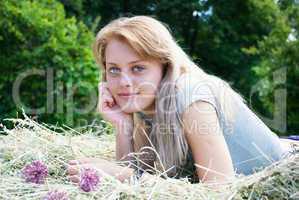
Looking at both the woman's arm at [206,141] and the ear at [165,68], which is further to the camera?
the ear at [165,68]

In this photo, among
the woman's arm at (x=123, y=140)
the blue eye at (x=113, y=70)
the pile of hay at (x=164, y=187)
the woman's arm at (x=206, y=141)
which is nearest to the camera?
the pile of hay at (x=164, y=187)

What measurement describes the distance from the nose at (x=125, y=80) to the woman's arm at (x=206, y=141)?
0.70 ft

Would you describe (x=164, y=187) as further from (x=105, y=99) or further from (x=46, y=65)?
(x=46, y=65)

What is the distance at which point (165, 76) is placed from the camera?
183 cm

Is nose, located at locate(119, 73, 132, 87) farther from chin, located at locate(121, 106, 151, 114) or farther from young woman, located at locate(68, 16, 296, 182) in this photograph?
chin, located at locate(121, 106, 151, 114)

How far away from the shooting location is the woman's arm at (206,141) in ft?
5.16

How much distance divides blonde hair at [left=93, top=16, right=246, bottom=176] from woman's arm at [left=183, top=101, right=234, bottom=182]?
53 mm

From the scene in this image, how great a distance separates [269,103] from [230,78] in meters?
4.45

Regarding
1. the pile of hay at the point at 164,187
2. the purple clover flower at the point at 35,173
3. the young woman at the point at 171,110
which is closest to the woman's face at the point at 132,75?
the young woman at the point at 171,110

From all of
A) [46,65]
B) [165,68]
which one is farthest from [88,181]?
[46,65]

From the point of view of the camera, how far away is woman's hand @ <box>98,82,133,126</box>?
79.4 inches

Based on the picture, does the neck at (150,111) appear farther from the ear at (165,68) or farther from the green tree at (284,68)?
the green tree at (284,68)

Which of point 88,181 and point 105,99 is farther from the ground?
point 105,99

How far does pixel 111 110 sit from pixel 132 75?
0.95 feet
